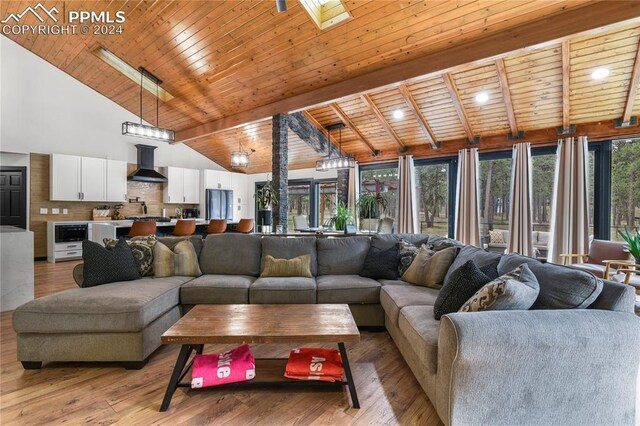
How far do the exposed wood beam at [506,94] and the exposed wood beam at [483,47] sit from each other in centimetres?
92

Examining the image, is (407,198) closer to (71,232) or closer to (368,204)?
(368,204)

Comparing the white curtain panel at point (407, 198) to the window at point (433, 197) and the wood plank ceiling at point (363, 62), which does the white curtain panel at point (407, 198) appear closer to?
the window at point (433, 197)

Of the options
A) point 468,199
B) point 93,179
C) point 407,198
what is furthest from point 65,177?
point 468,199

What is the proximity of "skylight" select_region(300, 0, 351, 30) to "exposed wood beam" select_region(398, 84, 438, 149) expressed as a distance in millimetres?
1879

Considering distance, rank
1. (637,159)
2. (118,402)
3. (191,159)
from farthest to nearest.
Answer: (191,159) < (637,159) < (118,402)

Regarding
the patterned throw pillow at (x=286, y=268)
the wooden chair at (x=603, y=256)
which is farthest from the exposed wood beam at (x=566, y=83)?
the patterned throw pillow at (x=286, y=268)

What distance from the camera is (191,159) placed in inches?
350

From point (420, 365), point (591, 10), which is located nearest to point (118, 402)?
point (420, 365)

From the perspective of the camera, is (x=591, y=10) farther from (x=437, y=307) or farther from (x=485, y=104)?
(x=437, y=307)

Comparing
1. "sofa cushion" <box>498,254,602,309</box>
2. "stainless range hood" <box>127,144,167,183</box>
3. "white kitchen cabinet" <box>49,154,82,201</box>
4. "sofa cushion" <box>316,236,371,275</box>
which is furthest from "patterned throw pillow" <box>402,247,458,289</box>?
"white kitchen cabinet" <box>49,154,82,201</box>

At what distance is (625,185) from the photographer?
4770mm

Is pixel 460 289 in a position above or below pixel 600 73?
below

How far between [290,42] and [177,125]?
15.1 feet

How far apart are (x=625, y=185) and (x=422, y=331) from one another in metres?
5.24
